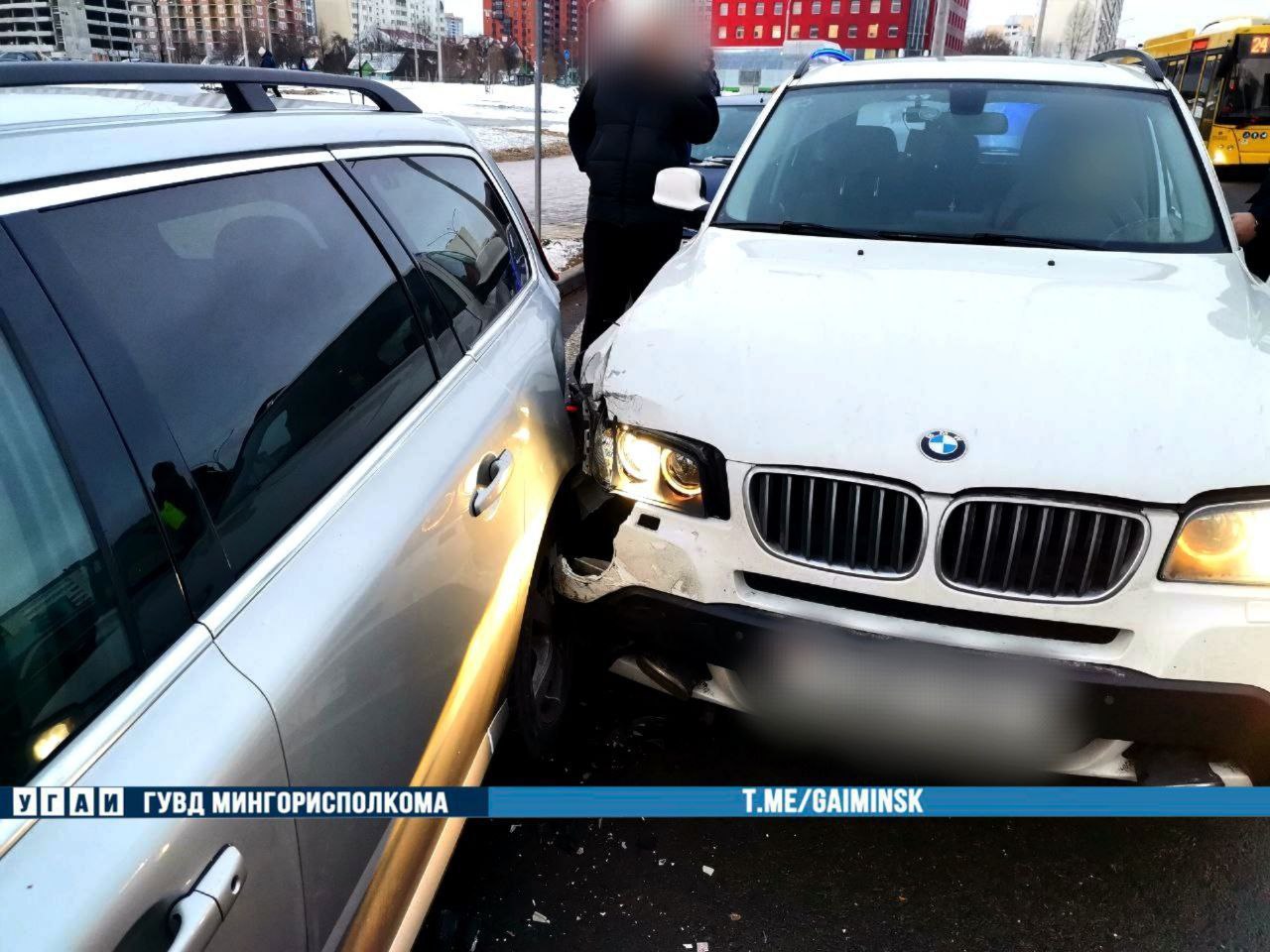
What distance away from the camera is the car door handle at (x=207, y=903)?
3.29ft

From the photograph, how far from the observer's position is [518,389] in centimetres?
248

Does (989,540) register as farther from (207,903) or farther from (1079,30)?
Answer: (1079,30)

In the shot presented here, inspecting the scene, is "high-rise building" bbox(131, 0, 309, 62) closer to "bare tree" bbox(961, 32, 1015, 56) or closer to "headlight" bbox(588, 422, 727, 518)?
"bare tree" bbox(961, 32, 1015, 56)

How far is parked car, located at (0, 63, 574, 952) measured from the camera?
3.43ft

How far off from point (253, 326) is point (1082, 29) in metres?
85.4

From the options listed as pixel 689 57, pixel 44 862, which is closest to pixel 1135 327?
pixel 44 862

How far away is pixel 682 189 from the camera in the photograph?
12.6ft

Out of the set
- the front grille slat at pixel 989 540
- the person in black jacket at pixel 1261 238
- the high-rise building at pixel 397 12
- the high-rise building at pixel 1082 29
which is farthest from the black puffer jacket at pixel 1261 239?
the high-rise building at pixel 397 12

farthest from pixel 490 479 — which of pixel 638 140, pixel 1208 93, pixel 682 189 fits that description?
pixel 1208 93

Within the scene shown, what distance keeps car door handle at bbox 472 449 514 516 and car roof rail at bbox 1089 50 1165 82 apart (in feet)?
10.6

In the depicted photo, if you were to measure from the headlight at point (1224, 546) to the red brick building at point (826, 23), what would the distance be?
279 feet

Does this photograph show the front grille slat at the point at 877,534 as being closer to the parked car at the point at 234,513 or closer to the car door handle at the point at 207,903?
the parked car at the point at 234,513

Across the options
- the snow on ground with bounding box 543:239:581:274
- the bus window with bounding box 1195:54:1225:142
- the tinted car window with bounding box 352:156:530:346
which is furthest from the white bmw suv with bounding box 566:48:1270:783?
the bus window with bounding box 1195:54:1225:142

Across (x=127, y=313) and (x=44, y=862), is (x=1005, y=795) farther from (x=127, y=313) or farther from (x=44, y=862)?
(x=127, y=313)
